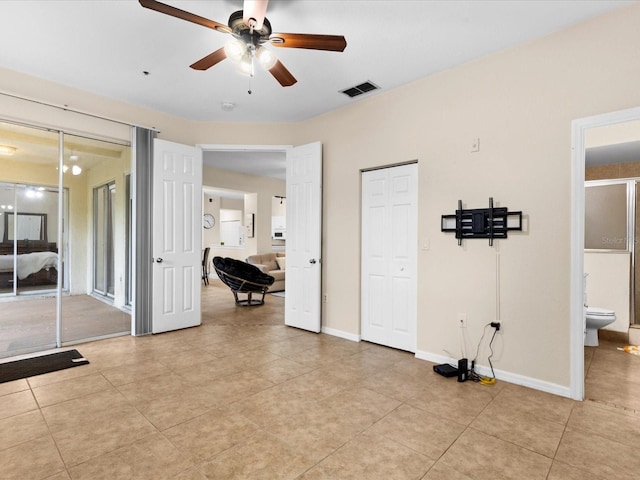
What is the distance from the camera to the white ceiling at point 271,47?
245cm

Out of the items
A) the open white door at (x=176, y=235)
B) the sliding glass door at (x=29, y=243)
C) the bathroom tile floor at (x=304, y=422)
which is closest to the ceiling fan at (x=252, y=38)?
the open white door at (x=176, y=235)

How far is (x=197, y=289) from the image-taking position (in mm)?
4711

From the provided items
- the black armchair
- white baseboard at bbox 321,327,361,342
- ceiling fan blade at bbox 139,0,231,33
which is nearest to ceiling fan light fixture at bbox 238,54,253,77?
ceiling fan blade at bbox 139,0,231,33

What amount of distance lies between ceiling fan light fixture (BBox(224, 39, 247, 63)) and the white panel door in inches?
82.0

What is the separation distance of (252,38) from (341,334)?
11.0 feet

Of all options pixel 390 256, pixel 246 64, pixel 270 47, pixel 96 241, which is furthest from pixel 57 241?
pixel 390 256

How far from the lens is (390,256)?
3.88m

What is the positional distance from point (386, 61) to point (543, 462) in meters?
3.29

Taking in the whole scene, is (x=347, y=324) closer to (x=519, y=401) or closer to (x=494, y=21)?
(x=519, y=401)

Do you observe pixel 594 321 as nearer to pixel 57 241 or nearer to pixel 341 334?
pixel 341 334

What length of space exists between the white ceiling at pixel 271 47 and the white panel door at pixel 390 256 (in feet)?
3.59

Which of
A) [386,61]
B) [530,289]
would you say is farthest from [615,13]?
[530,289]

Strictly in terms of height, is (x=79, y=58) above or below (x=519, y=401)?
above

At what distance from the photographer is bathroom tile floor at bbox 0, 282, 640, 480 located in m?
1.81
